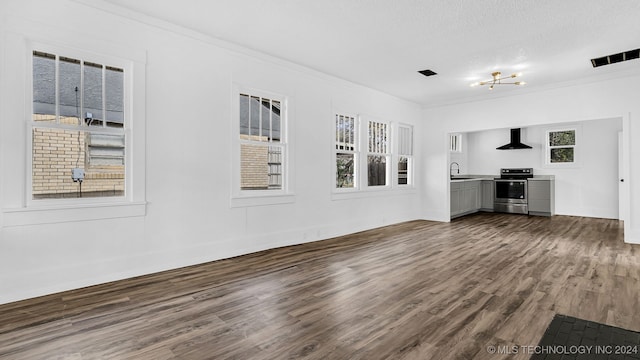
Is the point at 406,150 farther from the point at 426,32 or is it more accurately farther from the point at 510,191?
the point at 426,32

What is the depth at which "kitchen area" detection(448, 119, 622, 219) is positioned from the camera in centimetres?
798

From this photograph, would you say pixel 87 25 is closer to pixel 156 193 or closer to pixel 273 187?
pixel 156 193

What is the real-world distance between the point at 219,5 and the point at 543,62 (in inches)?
184

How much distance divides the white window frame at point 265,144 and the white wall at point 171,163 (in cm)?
8

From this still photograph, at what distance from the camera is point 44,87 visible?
3092 mm

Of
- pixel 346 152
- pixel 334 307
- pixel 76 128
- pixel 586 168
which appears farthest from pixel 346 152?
pixel 586 168

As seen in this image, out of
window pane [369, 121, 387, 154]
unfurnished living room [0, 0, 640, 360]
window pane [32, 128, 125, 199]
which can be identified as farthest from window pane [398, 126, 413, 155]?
window pane [32, 128, 125, 199]

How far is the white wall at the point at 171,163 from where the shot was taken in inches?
113

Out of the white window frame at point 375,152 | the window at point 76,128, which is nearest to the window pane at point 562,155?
the white window frame at point 375,152

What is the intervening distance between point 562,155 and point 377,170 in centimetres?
553

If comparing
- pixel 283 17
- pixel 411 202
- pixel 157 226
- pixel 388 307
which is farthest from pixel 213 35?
pixel 411 202

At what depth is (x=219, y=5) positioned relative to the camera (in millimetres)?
3354

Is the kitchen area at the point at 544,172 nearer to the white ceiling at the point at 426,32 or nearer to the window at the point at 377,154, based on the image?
the window at the point at 377,154

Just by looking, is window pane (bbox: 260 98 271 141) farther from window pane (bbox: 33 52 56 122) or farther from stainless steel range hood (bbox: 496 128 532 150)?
stainless steel range hood (bbox: 496 128 532 150)
